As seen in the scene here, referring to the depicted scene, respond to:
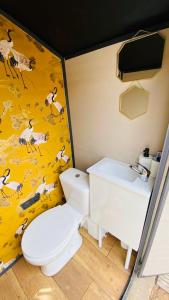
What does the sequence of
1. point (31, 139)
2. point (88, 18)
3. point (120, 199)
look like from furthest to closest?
point (31, 139)
point (120, 199)
point (88, 18)

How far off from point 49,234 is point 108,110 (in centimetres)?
116

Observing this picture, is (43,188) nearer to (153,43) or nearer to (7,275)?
(7,275)

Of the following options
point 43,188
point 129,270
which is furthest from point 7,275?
point 129,270

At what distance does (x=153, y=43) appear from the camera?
841 millimetres

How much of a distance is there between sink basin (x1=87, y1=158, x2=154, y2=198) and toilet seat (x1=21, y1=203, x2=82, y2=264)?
20.8 inches

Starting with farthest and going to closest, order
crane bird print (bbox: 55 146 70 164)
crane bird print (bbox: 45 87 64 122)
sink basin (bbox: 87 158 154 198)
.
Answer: crane bird print (bbox: 55 146 70 164) → crane bird print (bbox: 45 87 64 122) → sink basin (bbox: 87 158 154 198)

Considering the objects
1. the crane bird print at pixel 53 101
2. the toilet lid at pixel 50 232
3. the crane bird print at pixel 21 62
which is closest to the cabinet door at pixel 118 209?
the toilet lid at pixel 50 232

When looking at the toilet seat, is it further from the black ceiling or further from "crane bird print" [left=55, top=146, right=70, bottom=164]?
the black ceiling

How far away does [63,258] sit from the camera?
128 cm

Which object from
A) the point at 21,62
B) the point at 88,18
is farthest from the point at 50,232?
the point at 88,18

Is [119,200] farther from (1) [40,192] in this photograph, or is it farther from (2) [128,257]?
(1) [40,192]

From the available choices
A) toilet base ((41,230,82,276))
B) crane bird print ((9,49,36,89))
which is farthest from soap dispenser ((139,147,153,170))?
crane bird print ((9,49,36,89))

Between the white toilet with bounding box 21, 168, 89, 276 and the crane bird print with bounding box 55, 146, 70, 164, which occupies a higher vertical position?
the crane bird print with bounding box 55, 146, 70, 164

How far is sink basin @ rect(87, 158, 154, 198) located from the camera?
887 mm
